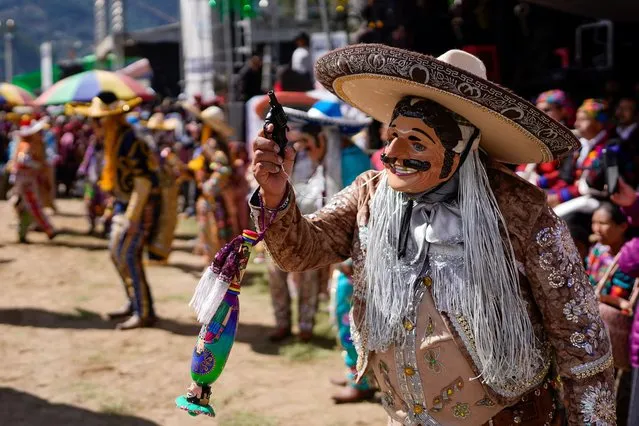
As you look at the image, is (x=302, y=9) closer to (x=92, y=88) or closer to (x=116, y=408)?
(x=92, y=88)

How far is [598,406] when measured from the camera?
2.54 metres

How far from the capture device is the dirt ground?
5488mm

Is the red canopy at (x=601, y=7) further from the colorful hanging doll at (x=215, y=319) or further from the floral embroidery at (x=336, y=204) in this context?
the colorful hanging doll at (x=215, y=319)

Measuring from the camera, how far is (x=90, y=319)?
8047 mm

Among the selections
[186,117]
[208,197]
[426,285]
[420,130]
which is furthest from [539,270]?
[186,117]

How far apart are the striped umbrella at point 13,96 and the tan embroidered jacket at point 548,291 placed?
36.7 ft

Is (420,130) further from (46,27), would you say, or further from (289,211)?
(46,27)

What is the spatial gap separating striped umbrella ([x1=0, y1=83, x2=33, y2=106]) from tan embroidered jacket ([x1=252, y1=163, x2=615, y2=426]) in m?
11.2

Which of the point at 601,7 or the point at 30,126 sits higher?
the point at 601,7

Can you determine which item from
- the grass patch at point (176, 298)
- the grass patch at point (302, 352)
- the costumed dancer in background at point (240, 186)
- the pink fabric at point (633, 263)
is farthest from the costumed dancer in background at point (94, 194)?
the pink fabric at point (633, 263)

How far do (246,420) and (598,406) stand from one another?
319cm

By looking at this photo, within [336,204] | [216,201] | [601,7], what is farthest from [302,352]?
[601,7]

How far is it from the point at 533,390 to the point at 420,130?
0.93 metres

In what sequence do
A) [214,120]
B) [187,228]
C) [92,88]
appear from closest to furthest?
[92,88] < [214,120] < [187,228]
